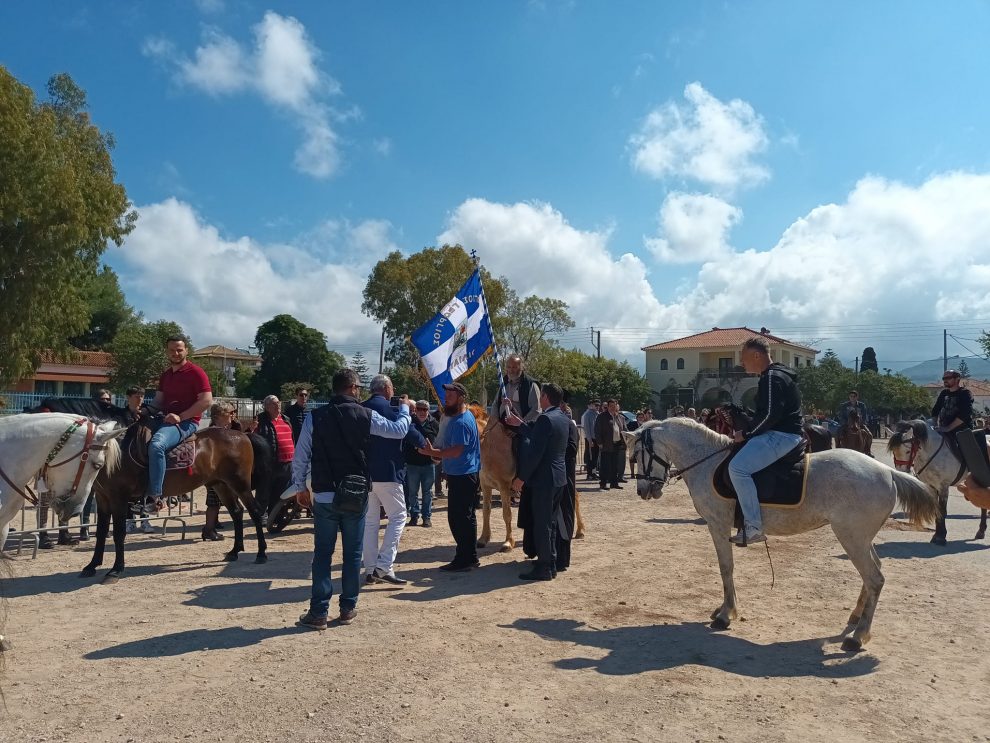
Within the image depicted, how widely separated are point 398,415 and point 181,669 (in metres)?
2.89

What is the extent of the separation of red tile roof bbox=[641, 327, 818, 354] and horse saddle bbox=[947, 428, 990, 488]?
205ft

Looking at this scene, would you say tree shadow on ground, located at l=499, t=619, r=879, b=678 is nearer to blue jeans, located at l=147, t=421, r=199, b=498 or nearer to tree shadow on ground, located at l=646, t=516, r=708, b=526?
blue jeans, located at l=147, t=421, r=199, b=498

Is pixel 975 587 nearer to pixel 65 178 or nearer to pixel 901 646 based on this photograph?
pixel 901 646

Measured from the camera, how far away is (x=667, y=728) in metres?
4.25

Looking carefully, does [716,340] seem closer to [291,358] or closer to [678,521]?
[291,358]

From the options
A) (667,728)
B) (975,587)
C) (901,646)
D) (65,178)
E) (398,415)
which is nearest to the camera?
(667,728)

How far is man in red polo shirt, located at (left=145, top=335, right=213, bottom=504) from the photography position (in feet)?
27.2

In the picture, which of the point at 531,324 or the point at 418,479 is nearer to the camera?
the point at 418,479

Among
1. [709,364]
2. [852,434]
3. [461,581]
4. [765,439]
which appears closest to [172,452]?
[461,581]

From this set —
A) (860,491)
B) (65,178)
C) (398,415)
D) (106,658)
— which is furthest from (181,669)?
(65,178)

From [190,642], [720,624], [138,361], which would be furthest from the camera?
[138,361]

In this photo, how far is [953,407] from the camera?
11.0 meters

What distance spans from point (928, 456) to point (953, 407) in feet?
2.97

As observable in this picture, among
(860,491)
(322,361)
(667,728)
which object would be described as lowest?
(667,728)
